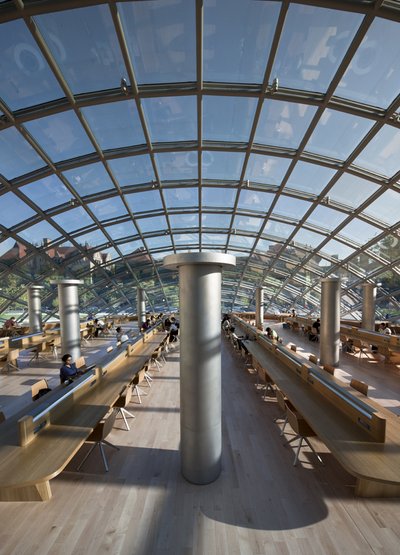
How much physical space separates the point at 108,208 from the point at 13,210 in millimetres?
4591

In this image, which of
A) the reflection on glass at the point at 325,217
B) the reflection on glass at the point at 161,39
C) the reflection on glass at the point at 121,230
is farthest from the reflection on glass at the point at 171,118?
the reflection on glass at the point at 325,217

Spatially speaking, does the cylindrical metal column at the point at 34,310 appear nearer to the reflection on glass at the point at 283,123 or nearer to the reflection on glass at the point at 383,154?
the reflection on glass at the point at 283,123

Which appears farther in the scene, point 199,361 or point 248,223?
point 248,223

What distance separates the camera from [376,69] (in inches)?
304

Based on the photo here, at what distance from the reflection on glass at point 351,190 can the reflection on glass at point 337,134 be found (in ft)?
5.06

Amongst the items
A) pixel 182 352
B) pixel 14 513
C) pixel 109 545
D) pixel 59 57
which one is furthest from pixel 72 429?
pixel 59 57

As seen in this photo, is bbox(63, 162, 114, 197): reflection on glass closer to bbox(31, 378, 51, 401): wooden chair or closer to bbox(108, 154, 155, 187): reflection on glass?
bbox(108, 154, 155, 187): reflection on glass

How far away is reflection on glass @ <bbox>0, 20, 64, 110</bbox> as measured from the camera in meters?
6.87

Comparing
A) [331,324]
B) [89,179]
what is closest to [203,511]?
[331,324]

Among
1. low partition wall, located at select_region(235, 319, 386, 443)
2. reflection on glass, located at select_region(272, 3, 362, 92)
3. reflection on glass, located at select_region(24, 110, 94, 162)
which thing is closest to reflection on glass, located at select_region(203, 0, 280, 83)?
reflection on glass, located at select_region(272, 3, 362, 92)

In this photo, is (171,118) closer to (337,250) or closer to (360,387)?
(360,387)

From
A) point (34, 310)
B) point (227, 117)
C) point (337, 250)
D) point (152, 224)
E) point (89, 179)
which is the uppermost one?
point (227, 117)

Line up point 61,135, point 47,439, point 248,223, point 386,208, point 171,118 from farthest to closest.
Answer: point 248,223 < point 386,208 < point 171,118 < point 61,135 < point 47,439

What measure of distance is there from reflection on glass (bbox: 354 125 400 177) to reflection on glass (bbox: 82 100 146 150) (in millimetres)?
8867
